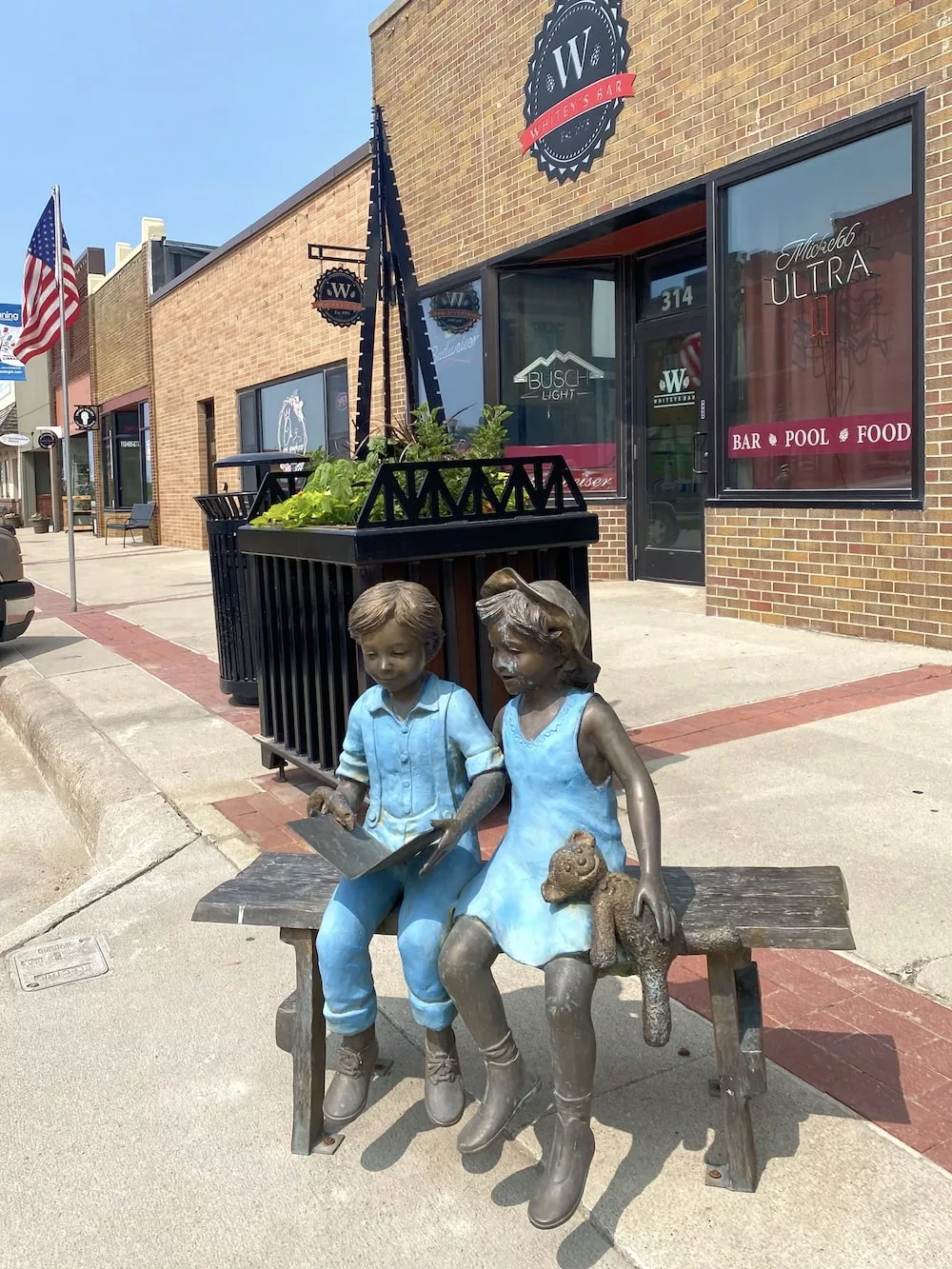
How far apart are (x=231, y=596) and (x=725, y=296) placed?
488cm

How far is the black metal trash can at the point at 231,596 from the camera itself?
644 cm

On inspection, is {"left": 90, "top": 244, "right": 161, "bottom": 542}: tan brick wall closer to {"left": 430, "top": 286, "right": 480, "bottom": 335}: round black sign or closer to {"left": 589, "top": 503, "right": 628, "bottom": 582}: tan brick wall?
{"left": 430, "top": 286, "right": 480, "bottom": 335}: round black sign

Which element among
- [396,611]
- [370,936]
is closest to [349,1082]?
[370,936]

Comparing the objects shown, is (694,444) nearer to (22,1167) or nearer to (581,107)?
(581,107)

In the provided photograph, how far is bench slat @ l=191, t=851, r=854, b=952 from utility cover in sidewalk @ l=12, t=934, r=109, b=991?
973 millimetres

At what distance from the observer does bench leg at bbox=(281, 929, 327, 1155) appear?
235 cm

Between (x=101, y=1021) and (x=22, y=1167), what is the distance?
640 millimetres

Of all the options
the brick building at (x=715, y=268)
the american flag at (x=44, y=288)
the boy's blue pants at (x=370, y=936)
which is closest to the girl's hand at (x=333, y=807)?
the boy's blue pants at (x=370, y=936)

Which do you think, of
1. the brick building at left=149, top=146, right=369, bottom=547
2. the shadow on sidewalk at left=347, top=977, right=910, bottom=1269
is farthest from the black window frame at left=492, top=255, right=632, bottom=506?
the shadow on sidewalk at left=347, top=977, right=910, bottom=1269

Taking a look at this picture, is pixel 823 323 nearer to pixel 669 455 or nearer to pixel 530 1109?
pixel 669 455

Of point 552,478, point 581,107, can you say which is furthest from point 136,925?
point 581,107

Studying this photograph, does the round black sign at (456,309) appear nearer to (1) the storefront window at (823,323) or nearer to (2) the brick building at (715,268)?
(2) the brick building at (715,268)

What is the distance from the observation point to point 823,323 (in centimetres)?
806

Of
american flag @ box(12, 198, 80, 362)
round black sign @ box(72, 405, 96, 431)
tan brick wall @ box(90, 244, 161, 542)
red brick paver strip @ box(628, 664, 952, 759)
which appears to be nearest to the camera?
red brick paver strip @ box(628, 664, 952, 759)
